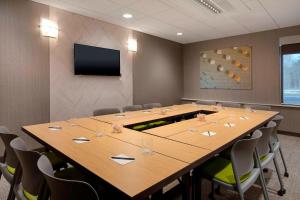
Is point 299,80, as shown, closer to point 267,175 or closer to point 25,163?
point 267,175

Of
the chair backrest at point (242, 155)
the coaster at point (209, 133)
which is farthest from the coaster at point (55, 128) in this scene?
the chair backrest at point (242, 155)

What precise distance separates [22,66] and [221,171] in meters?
3.52

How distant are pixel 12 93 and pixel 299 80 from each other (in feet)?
21.4

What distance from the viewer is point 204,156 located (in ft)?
4.94

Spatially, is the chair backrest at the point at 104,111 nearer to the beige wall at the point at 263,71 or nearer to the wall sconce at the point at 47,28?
the wall sconce at the point at 47,28

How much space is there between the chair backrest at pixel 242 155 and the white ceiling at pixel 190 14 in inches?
110

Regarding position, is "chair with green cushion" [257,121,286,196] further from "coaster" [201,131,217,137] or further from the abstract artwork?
the abstract artwork

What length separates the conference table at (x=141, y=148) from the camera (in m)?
1.15

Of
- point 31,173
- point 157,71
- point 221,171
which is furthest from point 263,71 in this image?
point 31,173

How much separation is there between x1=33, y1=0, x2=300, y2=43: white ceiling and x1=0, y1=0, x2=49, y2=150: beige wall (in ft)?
1.53

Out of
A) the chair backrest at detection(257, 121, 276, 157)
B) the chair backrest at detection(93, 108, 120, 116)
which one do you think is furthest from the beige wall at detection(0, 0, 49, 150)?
the chair backrest at detection(257, 121, 276, 157)

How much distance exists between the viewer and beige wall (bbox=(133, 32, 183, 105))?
17.9 feet

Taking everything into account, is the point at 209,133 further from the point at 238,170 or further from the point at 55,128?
the point at 55,128

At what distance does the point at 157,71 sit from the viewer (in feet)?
19.8
